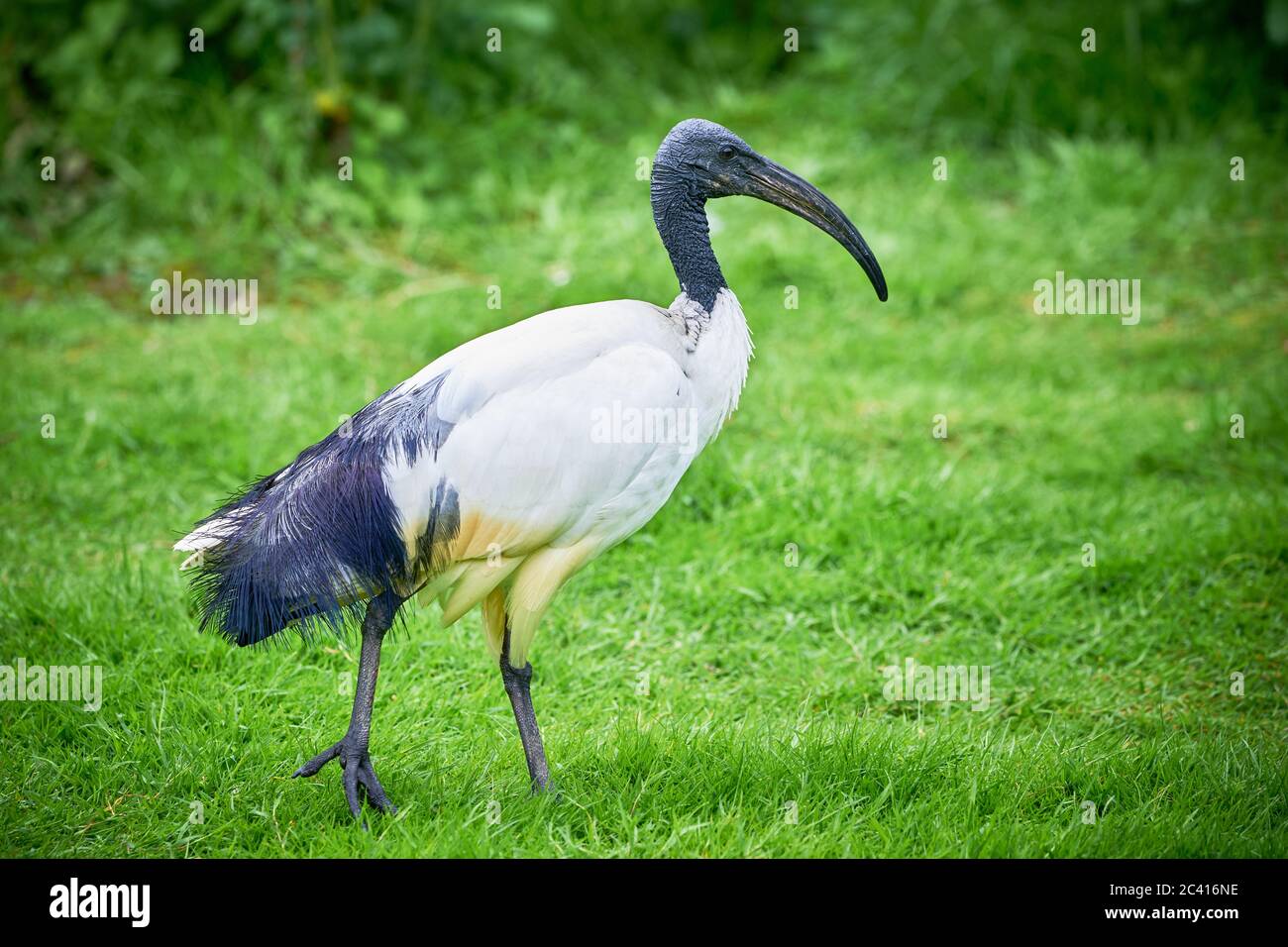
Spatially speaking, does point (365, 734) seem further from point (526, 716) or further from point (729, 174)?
point (729, 174)

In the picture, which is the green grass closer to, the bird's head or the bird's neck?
the bird's neck

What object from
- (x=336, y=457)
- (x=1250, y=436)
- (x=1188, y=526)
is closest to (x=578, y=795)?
(x=336, y=457)

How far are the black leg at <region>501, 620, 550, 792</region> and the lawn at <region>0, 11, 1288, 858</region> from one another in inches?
3.5

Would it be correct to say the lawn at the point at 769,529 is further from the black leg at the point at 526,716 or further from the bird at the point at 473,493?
the bird at the point at 473,493

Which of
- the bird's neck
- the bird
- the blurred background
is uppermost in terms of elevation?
the blurred background

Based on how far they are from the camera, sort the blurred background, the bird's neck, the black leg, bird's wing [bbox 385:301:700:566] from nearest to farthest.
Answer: bird's wing [bbox 385:301:700:566]
the black leg
the bird's neck
the blurred background

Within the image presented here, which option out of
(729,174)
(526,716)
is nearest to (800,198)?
(729,174)

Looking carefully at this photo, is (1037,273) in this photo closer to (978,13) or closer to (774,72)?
(978,13)

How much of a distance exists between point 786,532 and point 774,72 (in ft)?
20.9

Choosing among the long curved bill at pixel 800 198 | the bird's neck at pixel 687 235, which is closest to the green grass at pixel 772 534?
the bird's neck at pixel 687 235

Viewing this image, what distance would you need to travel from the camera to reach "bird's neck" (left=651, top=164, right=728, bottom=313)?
13.3ft

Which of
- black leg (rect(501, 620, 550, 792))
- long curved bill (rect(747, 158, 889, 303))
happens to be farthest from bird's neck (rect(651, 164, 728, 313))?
black leg (rect(501, 620, 550, 792))

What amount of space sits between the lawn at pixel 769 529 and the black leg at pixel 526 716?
90mm

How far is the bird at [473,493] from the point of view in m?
3.62
